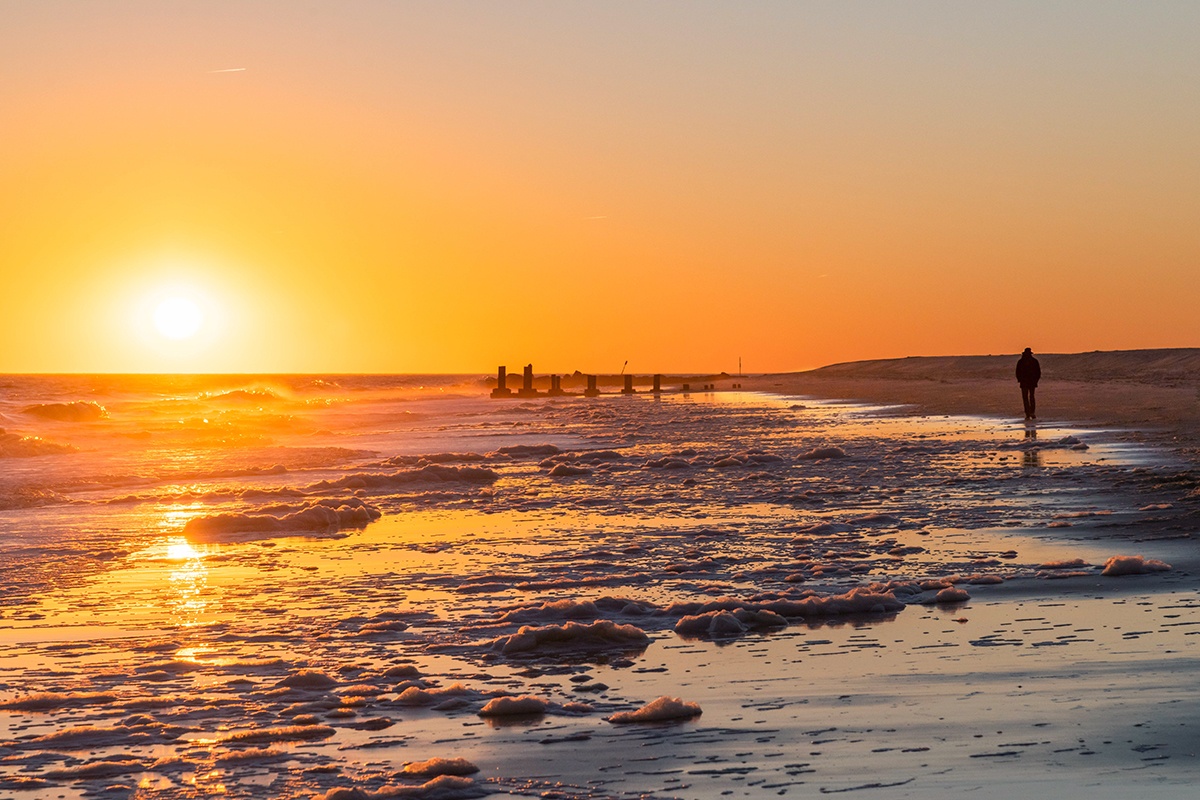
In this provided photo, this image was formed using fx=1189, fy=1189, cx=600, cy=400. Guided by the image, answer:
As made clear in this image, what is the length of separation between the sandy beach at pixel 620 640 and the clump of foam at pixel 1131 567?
0.02 metres

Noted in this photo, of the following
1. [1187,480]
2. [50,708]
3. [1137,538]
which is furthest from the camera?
[1187,480]

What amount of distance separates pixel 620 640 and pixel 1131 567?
13.4 feet

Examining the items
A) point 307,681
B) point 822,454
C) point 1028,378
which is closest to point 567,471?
point 822,454

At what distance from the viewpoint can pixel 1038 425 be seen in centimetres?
2789

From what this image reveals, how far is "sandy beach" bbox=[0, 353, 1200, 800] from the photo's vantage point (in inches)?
190

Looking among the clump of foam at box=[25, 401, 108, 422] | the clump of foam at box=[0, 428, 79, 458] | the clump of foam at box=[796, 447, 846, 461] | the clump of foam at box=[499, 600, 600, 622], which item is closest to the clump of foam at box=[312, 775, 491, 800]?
the clump of foam at box=[499, 600, 600, 622]

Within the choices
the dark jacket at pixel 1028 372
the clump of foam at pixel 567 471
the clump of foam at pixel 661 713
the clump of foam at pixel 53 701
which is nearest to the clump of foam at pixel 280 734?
the clump of foam at pixel 53 701

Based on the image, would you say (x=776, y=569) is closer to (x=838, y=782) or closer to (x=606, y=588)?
(x=606, y=588)

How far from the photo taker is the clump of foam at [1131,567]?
28.7 ft

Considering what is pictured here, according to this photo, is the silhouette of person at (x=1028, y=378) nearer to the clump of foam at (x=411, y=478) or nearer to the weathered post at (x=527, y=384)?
the clump of foam at (x=411, y=478)

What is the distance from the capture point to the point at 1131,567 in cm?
879

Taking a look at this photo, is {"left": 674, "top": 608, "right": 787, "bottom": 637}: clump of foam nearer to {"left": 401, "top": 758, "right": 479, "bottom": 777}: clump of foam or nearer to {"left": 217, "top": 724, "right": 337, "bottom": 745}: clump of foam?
{"left": 217, "top": 724, "right": 337, "bottom": 745}: clump of foam

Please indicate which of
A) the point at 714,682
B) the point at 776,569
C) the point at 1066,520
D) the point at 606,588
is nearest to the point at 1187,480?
the point at 1066,520

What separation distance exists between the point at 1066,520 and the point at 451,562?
6104 mm
